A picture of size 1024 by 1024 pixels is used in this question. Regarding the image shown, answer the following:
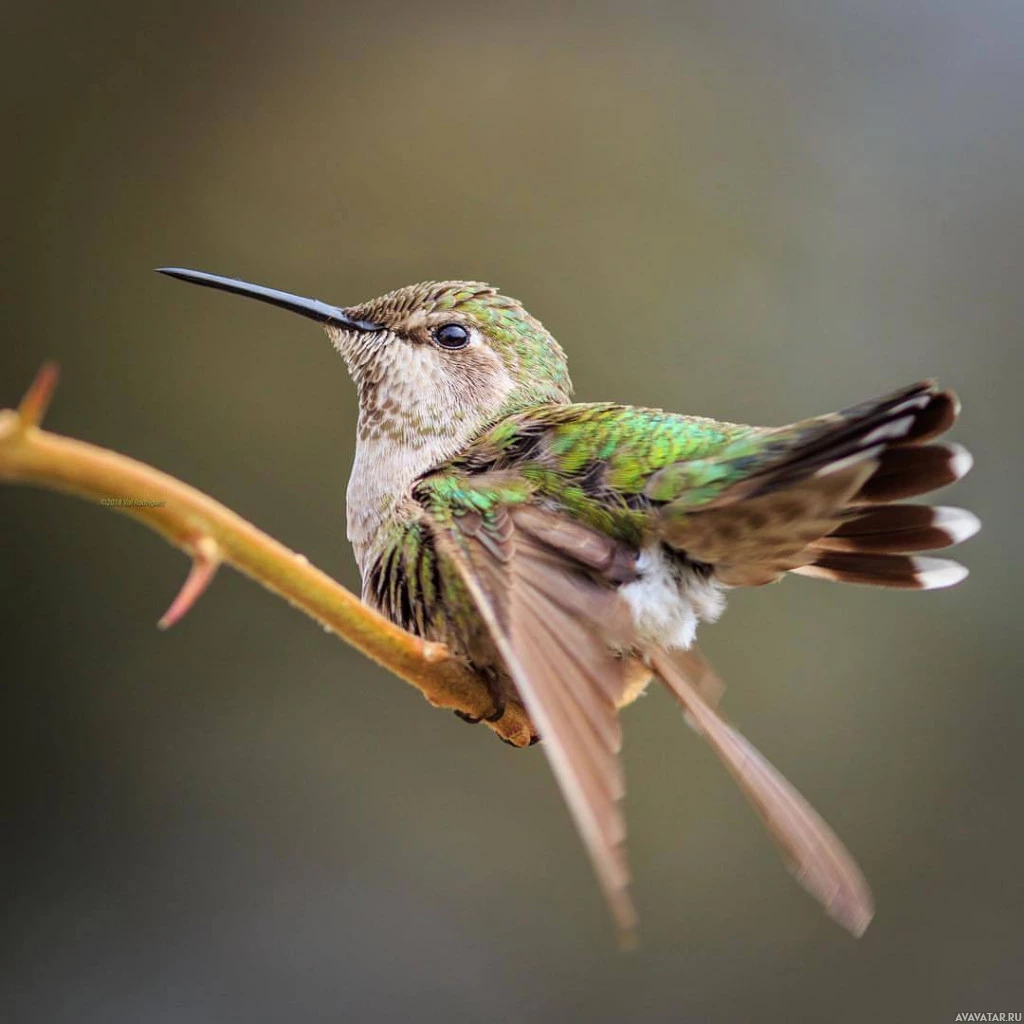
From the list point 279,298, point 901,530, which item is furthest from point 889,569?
point 279,298

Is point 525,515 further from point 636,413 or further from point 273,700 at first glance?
point 273,700

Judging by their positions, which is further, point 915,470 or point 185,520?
point 915,470

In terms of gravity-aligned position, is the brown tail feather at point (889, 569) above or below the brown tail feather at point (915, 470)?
below

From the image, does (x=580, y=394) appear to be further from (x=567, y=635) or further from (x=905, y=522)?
(x=567, y=635)

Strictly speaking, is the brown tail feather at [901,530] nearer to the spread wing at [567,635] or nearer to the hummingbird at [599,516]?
the hummingbird at [599,516]

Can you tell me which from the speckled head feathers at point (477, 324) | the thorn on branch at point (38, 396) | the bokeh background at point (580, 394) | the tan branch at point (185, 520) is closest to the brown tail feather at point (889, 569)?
the speckled head feathers at point (477, 324)

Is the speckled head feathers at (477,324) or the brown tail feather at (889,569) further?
the speckled head feathers at (477,324)

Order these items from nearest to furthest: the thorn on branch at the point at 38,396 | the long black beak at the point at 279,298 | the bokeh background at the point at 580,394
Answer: the thorn on branch at the point at 38,396 → the long black beak at the point at 279,298 → the bokeh background at the point at 580,394
